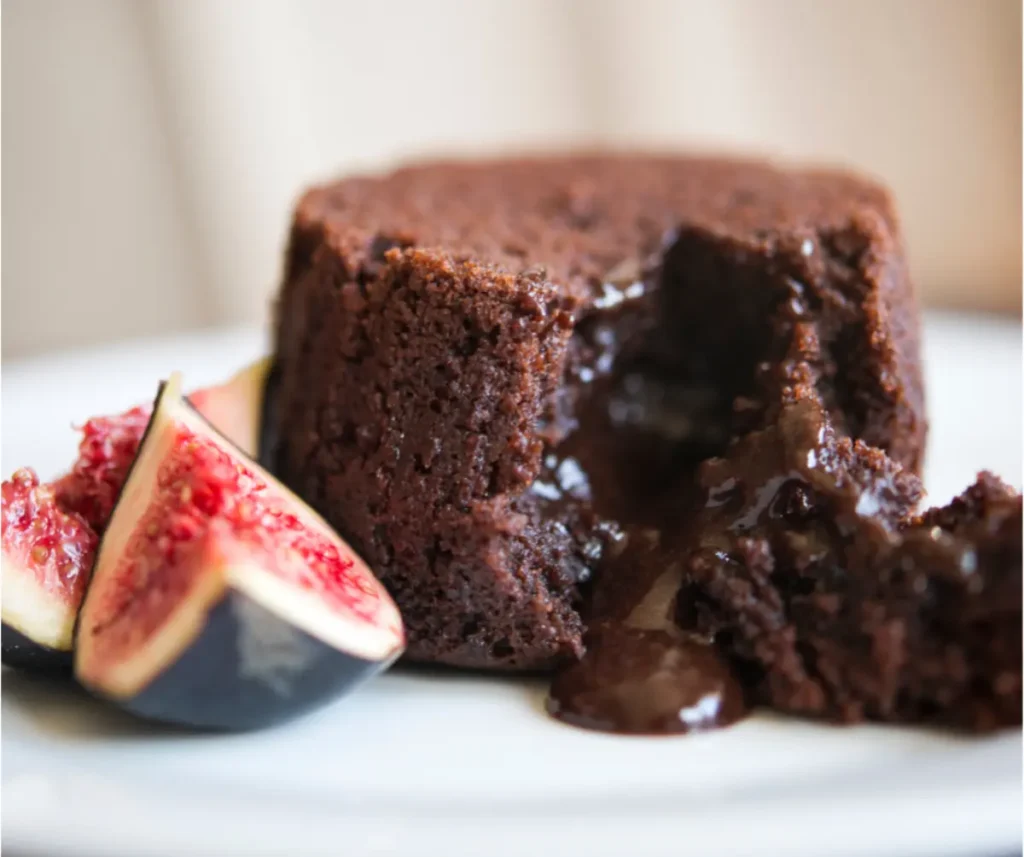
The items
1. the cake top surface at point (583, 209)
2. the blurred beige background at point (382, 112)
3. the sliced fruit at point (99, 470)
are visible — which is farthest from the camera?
the blurred beige background at point (382, 112)

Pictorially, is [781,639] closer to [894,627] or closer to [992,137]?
[894,627]

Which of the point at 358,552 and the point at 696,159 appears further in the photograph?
the point at 696,159

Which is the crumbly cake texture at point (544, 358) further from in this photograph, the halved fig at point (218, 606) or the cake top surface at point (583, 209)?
the halved fig at point (218, 606)

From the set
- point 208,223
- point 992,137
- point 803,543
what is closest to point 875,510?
point 803,543

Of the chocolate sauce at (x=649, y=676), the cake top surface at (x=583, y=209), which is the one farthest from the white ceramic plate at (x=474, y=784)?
the cake top surface at (x=583, y=209)

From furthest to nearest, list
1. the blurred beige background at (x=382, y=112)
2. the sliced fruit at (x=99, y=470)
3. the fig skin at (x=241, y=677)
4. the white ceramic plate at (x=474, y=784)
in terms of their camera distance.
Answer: the blurred beige background at (x=382, y=112)
the sliced fruit at (x=99, y=470)
the fig skin at (x=241, y=677)
the white ceramic plate at (x=474, y=784)

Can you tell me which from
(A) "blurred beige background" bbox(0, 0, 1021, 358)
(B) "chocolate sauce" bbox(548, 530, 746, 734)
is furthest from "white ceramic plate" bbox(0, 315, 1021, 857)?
(A) "blurred beige background" bbox(0, 0, 1021, 358)

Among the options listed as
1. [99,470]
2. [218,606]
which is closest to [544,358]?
[218,606]
